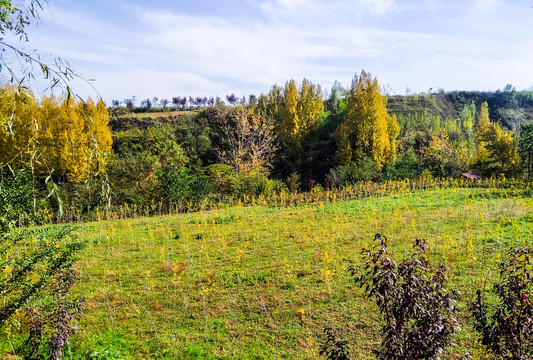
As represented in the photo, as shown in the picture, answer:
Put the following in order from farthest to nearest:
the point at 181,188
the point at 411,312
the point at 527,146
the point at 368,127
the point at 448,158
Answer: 1. the point at 368,127
2. the point at 448,158
3. the point at 527,146
4. the point at 181,188
5. the point at 411,312

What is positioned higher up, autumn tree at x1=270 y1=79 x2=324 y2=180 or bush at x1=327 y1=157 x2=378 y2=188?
autumn tree at x1=270 y1=79 x2=324 y2=180

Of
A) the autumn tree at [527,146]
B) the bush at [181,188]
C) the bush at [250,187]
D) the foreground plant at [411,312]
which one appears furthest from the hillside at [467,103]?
the foreground plant at [411,312]

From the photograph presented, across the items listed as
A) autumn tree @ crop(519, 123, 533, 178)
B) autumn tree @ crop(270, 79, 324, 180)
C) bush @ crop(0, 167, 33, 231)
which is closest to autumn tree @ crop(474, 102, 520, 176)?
autumn tree @ crop(519, 123, 533, 178)

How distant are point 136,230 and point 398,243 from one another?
699 centimetres

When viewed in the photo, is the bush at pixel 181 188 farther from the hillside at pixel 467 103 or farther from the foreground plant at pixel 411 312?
the hillside at pixel 467 103

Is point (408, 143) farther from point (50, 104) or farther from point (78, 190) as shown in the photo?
point (50, 104)

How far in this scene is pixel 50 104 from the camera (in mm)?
16484

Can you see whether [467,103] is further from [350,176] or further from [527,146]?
[350,176]

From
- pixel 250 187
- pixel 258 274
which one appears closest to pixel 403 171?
pixel 250 187

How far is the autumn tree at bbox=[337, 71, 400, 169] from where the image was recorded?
19.3 metres

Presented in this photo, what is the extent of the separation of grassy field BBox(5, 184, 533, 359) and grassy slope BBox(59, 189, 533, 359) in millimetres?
21

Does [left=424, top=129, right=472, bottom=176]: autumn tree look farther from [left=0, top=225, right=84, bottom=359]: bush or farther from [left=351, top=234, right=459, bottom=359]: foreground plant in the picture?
[left=0, top=225, right=84, bottom=359]: bush

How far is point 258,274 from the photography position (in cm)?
586

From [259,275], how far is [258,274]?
0.06 meters
